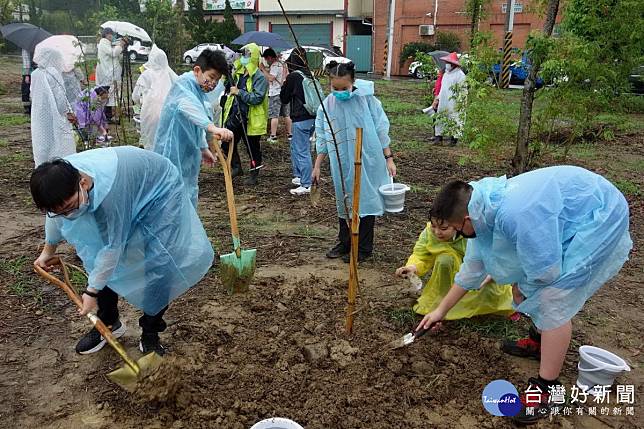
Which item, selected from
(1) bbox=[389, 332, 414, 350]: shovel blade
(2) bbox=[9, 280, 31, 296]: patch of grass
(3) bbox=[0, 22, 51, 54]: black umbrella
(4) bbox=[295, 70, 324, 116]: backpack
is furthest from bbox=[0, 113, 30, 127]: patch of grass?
(1) bbox=[389, 332, 414, 350]: shovel blade

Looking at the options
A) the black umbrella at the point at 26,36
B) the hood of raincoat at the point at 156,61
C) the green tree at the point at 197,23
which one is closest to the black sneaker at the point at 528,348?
the hood of raincoat at the point at 156,61

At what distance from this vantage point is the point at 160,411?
256cm

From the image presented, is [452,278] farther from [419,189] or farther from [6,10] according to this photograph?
[6,10]

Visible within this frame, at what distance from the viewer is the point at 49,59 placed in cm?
479

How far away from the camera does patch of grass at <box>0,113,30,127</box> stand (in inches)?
397

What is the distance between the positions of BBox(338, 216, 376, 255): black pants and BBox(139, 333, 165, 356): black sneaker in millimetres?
1789

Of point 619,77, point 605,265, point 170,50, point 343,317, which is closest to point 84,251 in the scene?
point 343,317

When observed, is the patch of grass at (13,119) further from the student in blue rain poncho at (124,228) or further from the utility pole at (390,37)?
the utility pole at (390,37)

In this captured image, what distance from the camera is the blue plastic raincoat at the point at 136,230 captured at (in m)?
2.40

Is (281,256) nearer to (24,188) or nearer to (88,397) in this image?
(88,397)

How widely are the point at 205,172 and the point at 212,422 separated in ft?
16.5

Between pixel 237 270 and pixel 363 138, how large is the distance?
1.34 m

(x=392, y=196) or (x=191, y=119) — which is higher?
(x=191, y=119)

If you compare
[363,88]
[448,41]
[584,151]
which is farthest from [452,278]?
[448,41]
